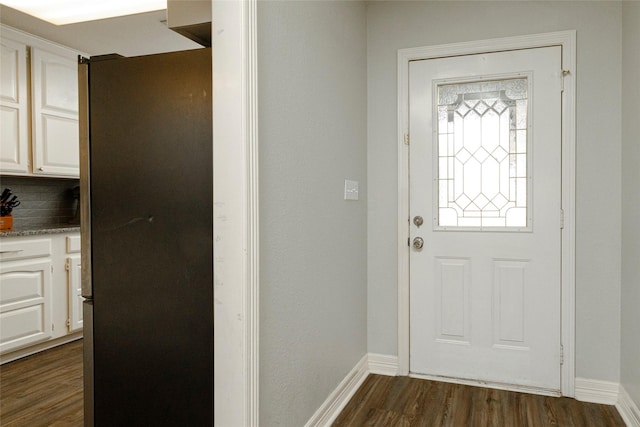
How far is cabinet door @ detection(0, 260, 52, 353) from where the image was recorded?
3.19 meters

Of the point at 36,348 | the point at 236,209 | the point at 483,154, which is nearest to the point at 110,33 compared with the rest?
the point at 36,348

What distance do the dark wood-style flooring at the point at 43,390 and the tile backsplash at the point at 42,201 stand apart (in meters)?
1.17

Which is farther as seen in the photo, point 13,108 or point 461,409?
point 13,108

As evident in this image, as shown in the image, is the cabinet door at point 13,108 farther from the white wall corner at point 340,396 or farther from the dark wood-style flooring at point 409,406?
the white wall corner at point 340,396

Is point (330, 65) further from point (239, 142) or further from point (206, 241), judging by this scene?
point (206, 241)

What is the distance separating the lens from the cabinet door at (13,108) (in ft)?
11.0

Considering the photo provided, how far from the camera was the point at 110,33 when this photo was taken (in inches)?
142

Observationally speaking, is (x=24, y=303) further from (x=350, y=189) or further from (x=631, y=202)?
(x=631, y=202)

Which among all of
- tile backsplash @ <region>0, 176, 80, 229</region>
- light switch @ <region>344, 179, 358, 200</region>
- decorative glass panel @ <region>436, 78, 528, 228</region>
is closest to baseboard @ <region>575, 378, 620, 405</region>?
decorative glass panel @ <region>436, 78, 528, 228</region>

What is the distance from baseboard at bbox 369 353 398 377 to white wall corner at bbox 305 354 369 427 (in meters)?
0.03

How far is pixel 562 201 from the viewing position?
8.67ft

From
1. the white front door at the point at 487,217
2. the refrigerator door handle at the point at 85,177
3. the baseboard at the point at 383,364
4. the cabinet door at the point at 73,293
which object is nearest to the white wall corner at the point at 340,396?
the baseboard at the point at 383,364

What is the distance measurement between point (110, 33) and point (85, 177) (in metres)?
2.33

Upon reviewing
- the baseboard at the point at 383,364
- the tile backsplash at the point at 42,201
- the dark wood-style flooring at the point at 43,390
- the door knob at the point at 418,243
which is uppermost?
the tile backsplash at the point at 42,201
